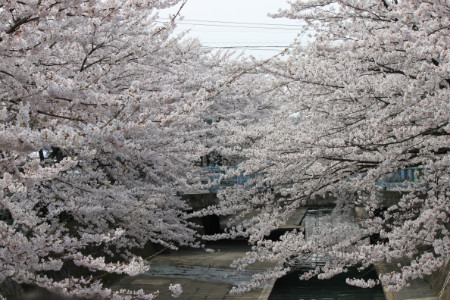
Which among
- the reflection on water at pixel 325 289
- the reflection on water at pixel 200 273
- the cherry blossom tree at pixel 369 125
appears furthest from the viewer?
the reflection on water at pixel 200 273

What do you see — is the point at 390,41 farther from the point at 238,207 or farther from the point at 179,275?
the point at 179,275

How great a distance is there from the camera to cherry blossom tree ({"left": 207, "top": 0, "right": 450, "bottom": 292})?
6207 mm

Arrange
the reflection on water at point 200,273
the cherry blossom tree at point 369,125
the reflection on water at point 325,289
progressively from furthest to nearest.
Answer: the reflection on water at point 200,273
the reflection on water at point 325,289
the cherry blossom tree at point 369,125

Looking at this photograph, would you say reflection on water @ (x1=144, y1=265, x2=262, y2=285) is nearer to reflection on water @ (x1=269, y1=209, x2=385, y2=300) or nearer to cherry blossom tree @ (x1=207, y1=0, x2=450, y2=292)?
reflection on water @ (x1=269, y1=209, x2=385, y2=300)

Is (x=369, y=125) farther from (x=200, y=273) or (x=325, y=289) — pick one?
(x=200, y=273)

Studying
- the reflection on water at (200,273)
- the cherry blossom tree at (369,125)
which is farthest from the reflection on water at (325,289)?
the cherry blossom tree at (369,125)

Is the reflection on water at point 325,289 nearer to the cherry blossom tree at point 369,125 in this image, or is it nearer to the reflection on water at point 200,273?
the reflection on water at point 200,273

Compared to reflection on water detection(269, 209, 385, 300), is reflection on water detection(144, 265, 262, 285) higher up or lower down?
higher up

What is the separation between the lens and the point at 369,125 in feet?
23.5

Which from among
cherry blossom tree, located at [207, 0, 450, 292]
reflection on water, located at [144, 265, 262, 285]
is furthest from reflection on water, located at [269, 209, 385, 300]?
cherry blossom tree, located at [207, 0, 450, 292]

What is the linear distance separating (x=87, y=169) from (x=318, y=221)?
1959 centimetres

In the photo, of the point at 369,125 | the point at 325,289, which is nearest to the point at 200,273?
the point at 325,289

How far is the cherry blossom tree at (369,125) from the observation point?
6.21 m

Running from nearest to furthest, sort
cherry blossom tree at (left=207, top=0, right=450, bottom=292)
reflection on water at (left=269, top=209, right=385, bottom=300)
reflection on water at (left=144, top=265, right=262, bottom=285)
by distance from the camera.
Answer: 1. cherry blossom tree at (left=207, top=0, right=450, bottom=292)
2. reflection on water at (left=269, top=209, right=385, bottom=300)
3. reflection on water at (left=144, top=265, right=262, bottom=285)
